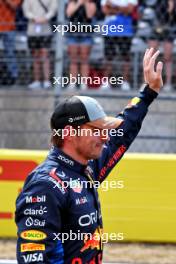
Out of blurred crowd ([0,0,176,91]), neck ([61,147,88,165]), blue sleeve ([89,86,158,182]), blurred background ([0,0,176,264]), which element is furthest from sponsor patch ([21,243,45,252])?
blurred crowd ([0,0,176,91])

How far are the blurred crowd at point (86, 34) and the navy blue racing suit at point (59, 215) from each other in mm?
5085

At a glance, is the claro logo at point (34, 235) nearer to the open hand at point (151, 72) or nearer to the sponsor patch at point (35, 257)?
the sponsor patch at point (35, 257)

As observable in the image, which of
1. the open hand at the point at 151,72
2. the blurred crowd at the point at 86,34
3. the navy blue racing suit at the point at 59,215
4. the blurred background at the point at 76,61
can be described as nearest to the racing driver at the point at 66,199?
the navy blue racing suit at the point at 59,215

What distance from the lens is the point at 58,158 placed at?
3.39m

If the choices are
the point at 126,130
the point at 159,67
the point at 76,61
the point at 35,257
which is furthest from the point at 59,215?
the point at 76,61

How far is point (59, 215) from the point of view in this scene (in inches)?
126

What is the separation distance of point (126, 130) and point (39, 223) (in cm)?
90

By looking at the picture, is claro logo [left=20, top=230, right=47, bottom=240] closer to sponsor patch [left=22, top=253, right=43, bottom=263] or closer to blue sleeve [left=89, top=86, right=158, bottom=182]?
sponsor patch [left=22, top=253, right=43, bottom=263]

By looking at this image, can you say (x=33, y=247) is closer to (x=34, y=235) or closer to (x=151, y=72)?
(x=34, y=235)

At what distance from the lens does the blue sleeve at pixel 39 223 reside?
312cm

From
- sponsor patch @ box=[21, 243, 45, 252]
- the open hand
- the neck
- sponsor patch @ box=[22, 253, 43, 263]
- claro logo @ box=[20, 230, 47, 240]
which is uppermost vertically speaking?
the open hand

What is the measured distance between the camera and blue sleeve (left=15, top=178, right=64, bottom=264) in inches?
123

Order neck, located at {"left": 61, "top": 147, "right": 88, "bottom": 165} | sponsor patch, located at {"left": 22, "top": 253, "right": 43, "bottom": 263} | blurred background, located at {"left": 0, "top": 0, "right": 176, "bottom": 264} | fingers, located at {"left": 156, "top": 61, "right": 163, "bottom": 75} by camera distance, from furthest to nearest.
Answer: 1. blurred background, located at {"left": 0, "top": 0, "right": 176, "bottom": 264}
2. fingers, located at {"left": 156, "top": 61, "right": 163, "bottom": 75}
3. neck, located at {"left": 61, "top": 147, "right": 88, "bottom": 165}
4. sponsor patch, located at {"left": 22, "top": 253, "right": 43, "bottom": 263}

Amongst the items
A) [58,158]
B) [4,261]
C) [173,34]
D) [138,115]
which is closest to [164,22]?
[173,34]
